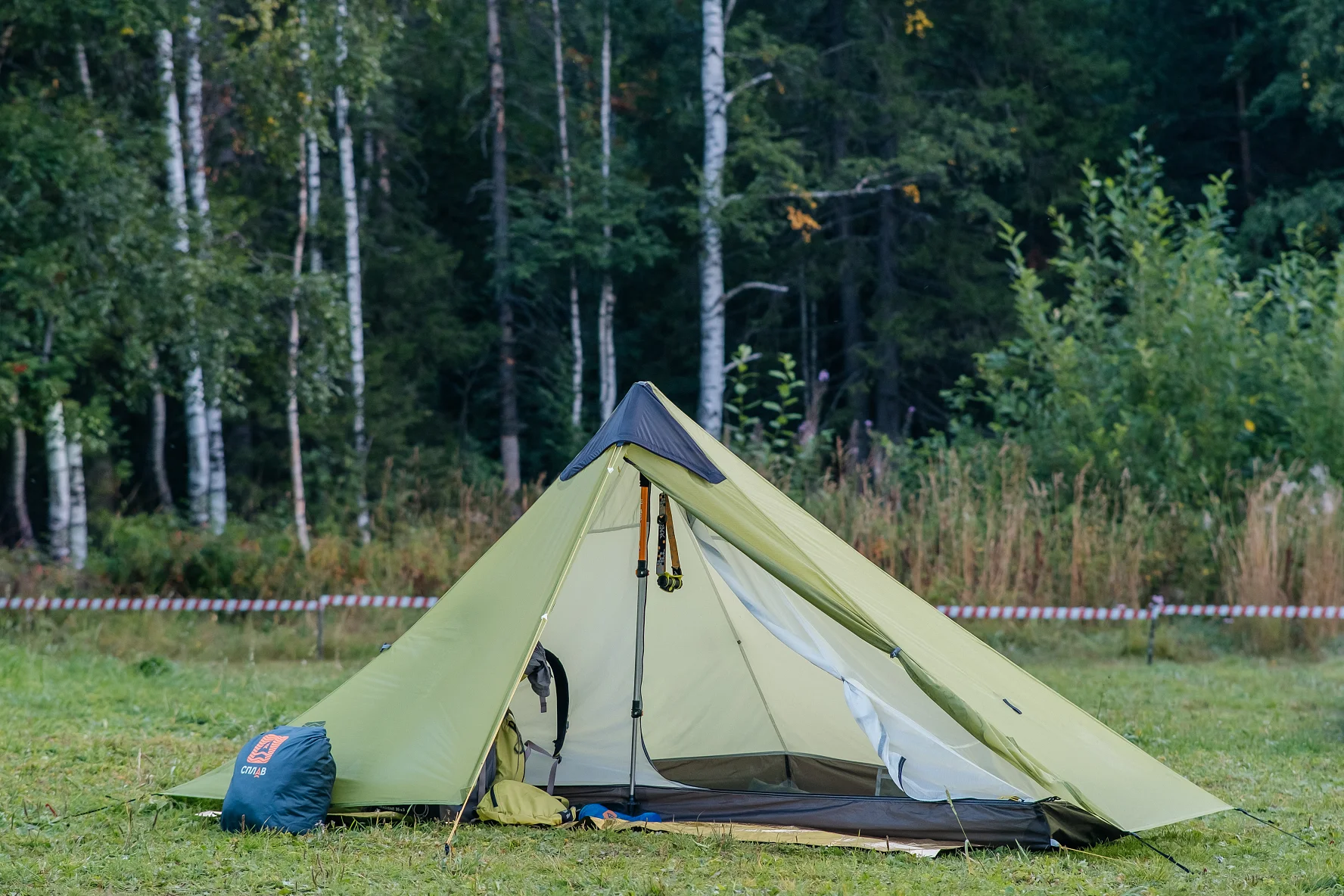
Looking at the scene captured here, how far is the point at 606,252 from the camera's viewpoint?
75.8 feet

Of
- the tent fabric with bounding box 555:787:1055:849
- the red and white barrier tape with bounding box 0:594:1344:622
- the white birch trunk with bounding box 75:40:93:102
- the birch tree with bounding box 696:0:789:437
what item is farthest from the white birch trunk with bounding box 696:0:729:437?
the tent fabric with bounding box 555:787:1055:849

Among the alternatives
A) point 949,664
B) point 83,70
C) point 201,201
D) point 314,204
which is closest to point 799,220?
point 314,204

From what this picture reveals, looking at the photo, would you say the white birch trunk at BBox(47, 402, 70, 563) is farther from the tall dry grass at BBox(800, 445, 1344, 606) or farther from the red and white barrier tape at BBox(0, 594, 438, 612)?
the tall dry grass at BBox(800, 445, 1344, 606)

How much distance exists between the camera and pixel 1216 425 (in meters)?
12.1

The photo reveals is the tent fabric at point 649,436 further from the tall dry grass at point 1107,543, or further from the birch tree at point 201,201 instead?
the birch tree at point 201,201

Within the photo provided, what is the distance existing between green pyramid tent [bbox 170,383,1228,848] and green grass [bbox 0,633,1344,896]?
226mm

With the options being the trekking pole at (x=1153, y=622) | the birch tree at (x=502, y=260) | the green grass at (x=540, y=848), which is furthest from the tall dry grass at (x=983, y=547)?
the birch tree at (x=502, y=260)

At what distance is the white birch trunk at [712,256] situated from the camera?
1566cm

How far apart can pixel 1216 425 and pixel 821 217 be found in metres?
13.6

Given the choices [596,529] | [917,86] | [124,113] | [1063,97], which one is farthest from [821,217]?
[596,529]

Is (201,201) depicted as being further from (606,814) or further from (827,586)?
(827,586)

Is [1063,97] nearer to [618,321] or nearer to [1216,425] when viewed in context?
[618,321]

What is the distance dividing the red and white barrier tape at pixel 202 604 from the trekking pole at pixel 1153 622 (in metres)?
5.31

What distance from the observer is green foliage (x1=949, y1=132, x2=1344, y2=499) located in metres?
12.1
